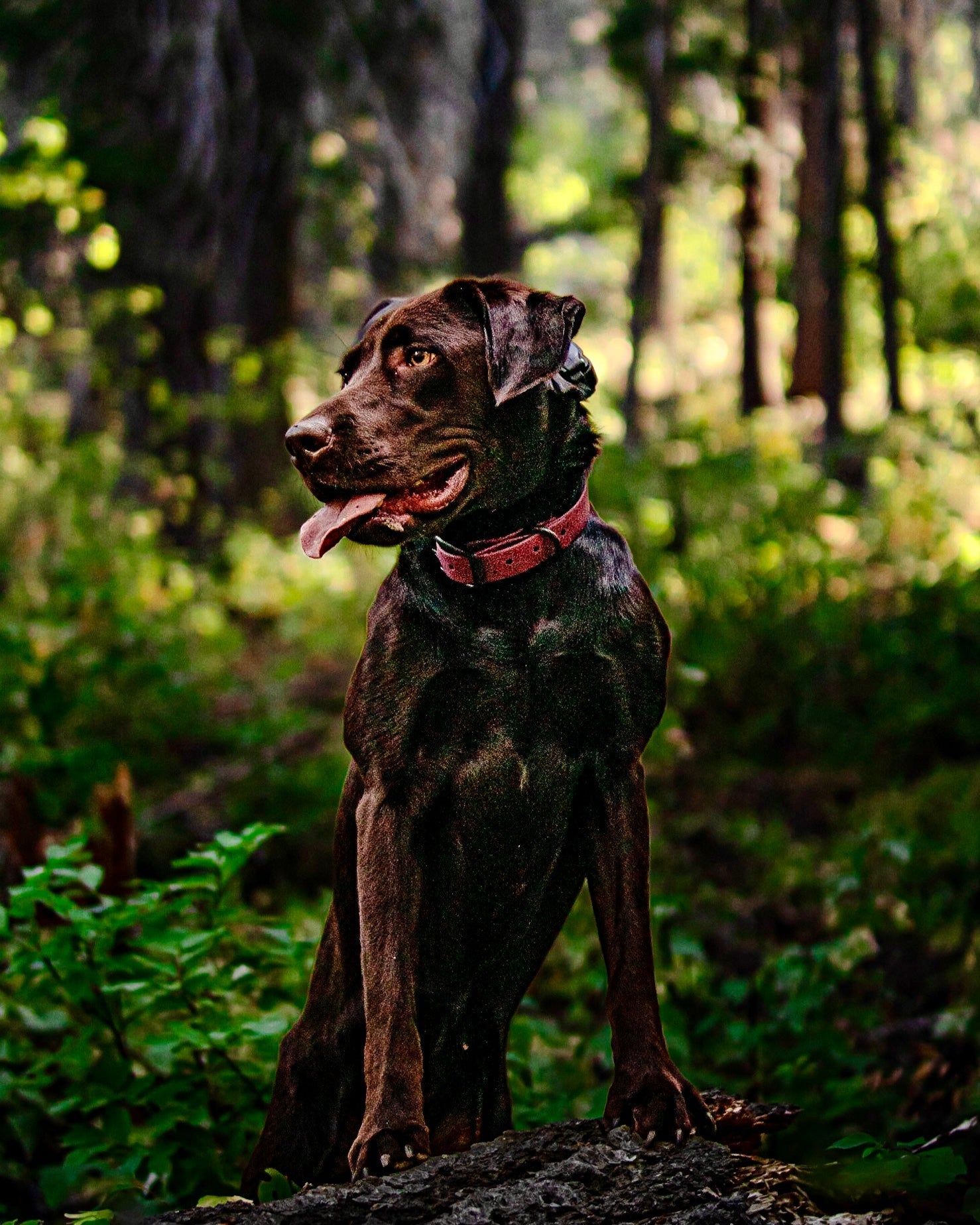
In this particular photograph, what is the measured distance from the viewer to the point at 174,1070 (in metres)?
3.44

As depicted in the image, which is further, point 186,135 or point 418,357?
point 186,135

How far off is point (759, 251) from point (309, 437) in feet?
42.2

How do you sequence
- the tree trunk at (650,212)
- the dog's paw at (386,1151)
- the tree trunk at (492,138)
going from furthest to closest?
the tree trunk at (492,138) < the tree trunk at (650,212) < the dog's paw at (386,1151)

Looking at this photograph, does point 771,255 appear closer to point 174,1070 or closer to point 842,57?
point 842,57

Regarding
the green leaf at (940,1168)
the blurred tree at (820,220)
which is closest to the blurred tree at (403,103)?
the blurred tree at (820,220)

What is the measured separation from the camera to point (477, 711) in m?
2.46

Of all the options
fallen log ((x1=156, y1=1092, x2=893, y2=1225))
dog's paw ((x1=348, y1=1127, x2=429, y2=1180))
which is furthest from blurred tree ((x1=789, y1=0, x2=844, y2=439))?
dog's paw ((x1=348, y1=1127, x2=429, y2=1180))

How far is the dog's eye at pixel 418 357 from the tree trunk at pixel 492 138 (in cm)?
824

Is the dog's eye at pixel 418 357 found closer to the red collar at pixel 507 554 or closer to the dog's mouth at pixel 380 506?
the dog's mouth at pixel 380 506

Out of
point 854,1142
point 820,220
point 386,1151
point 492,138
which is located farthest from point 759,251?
point 386,1151

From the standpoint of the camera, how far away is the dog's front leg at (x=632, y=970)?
2.42 m

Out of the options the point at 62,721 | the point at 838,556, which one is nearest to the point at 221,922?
the point at 62,721

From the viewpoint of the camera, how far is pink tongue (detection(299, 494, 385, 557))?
220 cm

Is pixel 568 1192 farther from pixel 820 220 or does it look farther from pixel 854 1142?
pixel 820 220
